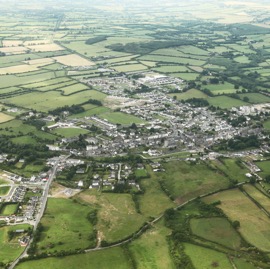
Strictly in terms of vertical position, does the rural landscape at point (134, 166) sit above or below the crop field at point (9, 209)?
below

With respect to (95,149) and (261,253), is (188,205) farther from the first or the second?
(95,149)

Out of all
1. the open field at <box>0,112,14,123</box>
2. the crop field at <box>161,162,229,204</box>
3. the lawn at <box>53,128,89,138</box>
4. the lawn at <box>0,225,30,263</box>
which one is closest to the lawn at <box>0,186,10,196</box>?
the lawn at <box>0,225,30,263</box>

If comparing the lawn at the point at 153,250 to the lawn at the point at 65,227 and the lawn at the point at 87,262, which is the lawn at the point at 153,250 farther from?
the lawn at the point at 65,227

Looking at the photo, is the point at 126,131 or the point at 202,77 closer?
the point at 126,131

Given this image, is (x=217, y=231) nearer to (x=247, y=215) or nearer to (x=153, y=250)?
(x=247, y=215)

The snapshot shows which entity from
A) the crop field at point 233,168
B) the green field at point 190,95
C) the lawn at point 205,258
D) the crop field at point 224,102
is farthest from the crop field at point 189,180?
the green field at point 190,95

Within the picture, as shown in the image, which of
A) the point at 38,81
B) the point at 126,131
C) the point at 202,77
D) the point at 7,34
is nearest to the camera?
the point at 126,131

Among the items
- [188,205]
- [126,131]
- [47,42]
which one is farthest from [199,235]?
[47,42]
